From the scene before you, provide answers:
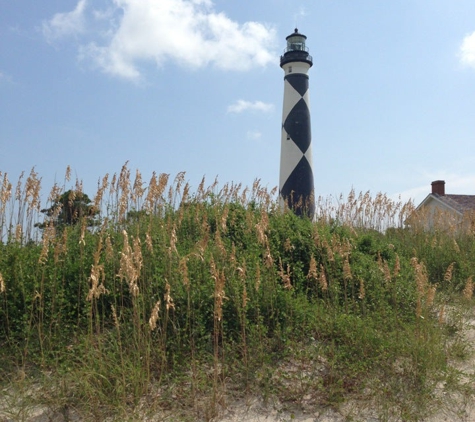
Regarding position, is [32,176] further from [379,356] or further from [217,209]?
[379,356]

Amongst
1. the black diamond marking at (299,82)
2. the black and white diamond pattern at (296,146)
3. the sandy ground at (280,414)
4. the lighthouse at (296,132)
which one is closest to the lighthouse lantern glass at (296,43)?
the lighthouse at (296,132)

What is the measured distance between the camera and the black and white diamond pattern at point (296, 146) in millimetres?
15906

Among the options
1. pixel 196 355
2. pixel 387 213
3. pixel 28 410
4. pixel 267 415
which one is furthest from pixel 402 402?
pixel 387 213

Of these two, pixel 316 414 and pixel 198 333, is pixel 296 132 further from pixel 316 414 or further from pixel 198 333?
pixel 316 414

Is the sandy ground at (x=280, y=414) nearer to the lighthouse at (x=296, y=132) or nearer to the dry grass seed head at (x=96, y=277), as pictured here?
the dry grass seed head at (x=96, y=277)

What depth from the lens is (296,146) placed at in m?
16.2

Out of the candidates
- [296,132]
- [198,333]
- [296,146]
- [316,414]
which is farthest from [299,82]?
[316,414]

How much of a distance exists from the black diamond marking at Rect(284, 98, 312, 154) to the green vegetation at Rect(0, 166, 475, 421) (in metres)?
10.8

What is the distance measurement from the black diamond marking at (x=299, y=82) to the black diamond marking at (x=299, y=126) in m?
0.60

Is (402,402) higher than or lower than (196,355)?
lower

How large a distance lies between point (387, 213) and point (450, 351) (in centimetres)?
520

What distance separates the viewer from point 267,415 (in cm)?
361

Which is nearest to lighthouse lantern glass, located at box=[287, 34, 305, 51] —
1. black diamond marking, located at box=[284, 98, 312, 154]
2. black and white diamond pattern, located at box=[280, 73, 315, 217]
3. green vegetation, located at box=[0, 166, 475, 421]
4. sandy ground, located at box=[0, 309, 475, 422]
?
black and white diamond pattern, located at box=[280, 73, 315, 217]

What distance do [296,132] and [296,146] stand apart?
50cm
